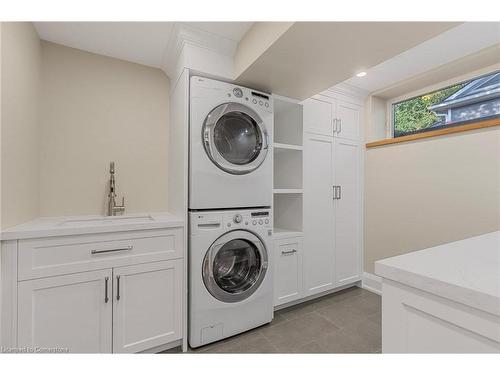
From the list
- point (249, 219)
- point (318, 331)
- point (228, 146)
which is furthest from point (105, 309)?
point (318, 331)

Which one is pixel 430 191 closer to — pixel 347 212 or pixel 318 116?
pixel 347 212

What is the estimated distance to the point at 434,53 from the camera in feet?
6.70

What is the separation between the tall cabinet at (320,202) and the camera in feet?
7.30

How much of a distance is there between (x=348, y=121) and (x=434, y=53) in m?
0.88

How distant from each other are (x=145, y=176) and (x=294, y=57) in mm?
1546

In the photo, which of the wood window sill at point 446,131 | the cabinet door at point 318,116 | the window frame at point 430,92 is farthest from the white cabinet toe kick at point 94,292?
the window frame at point 430,92

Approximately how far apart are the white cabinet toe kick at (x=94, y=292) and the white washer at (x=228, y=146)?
381mm

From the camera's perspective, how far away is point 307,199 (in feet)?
7.62

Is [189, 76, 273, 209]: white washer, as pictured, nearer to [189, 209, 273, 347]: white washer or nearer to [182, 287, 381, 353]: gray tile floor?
[189, 209, 273, 347]: white washer

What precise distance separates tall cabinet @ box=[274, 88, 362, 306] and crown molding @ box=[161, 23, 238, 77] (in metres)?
0.75

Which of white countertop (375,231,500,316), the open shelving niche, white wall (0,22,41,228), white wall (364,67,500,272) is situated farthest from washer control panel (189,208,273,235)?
white wall (364,67,500,272)

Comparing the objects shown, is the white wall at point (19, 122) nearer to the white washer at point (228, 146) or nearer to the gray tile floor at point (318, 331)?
the white washer at point (228, 146)

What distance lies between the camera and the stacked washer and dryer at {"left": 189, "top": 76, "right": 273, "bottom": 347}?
5.46ft
